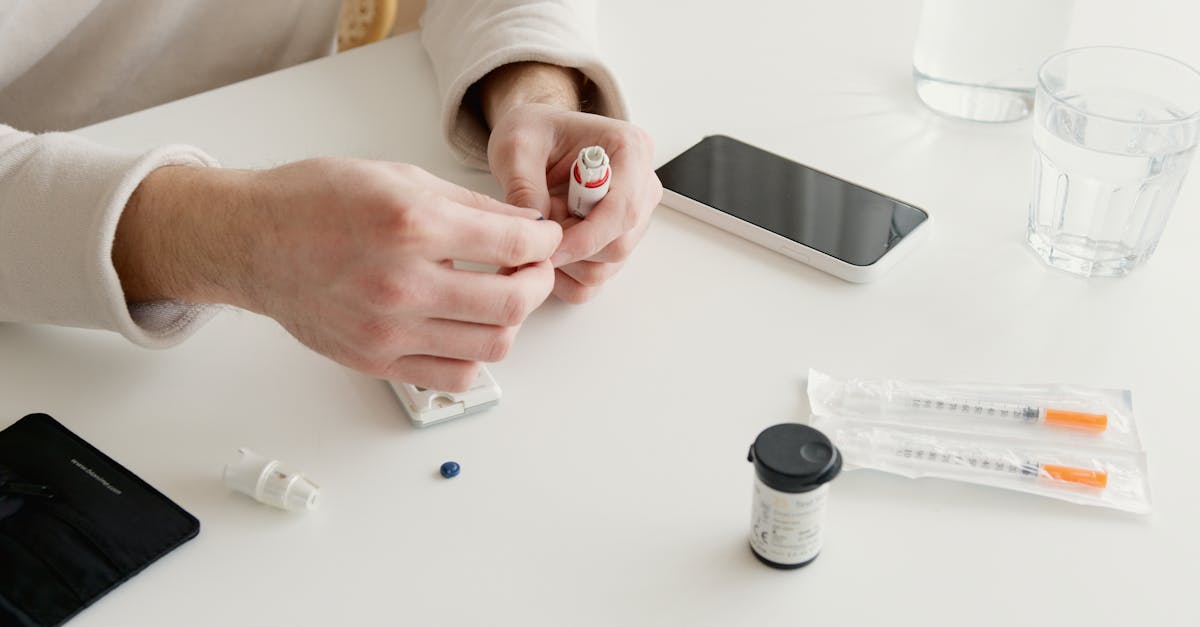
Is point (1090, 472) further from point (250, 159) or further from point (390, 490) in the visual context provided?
point (250, 159)

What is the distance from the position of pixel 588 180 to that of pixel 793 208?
0.24m

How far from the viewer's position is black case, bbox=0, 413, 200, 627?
669mm

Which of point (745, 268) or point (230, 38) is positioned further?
point (230, 38)

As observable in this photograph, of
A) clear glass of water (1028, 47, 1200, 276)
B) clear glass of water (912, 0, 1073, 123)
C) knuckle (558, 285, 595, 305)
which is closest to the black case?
knuckle (558, 285, 595, 305)

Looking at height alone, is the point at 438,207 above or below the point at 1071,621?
above

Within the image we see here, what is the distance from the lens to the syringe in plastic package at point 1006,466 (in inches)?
29.0

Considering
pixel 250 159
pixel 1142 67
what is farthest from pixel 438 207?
pixel 1142 67

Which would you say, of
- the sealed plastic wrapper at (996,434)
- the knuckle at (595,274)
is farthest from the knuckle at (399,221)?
the sealed plastic wrapper at (996,434)

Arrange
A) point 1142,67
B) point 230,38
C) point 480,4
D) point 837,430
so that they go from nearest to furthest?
point 837,430
point 1142,67
point 480,4
point 230,38

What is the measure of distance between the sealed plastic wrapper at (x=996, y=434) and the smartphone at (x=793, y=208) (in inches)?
6.4

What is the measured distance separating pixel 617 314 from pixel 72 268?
0.42 meters

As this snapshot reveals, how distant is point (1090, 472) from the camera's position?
0.74 m

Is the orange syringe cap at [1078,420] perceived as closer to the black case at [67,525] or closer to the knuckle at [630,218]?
the knuckle at [630,218]

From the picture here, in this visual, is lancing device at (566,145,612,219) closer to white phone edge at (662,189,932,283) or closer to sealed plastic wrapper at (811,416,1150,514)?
white phone edge at (662,189,932,283)
